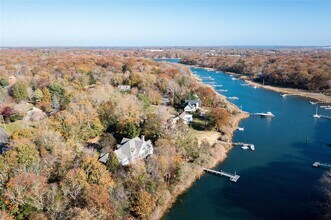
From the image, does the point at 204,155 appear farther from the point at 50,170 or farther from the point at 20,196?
the point at 20,196

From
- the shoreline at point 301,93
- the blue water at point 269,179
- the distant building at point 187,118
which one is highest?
the distant building at point 187,118

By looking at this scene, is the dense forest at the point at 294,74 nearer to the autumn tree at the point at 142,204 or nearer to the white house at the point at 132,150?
the white house at the point at 132,150

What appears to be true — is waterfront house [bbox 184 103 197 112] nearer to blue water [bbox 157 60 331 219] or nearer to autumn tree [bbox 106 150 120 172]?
blue water [bbox 157 60 331 219]

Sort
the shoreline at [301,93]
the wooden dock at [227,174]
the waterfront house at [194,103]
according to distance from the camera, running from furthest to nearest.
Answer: the shoreline at [301,93] → the waterfront house at [194,103] → the wooden dock at [227,174]

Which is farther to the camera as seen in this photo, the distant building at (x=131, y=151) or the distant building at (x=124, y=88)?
the distant building at (x=124, y=88)

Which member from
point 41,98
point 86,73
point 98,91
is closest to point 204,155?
point 98,91

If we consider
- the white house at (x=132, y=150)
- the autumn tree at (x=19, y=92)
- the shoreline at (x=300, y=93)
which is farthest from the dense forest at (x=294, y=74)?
the autumn tree at (x=19, y=92)
